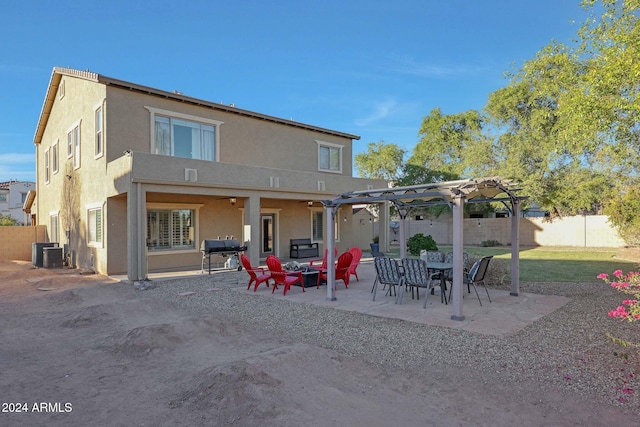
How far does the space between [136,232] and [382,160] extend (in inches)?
1234

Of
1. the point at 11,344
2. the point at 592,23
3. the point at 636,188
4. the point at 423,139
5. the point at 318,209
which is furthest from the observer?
the point at 423,139

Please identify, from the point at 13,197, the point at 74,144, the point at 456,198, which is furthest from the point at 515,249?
the point at 13,197

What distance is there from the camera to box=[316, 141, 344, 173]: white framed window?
68.3 feet

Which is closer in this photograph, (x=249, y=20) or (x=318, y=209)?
(x=249, y=20)

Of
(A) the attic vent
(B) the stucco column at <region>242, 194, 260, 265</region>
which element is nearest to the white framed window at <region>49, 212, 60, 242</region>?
(A) the attic vent

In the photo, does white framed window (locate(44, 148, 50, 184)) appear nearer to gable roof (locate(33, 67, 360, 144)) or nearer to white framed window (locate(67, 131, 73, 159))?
gable roof (locate(33, 67, 360, 144))

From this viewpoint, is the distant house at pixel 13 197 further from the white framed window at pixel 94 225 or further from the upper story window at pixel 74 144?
the white framed window at pixel 94 225

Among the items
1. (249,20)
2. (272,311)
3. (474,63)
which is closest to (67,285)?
(272,311)

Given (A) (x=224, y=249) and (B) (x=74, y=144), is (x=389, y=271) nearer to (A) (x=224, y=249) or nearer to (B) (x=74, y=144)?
(A) (x=224, y=249)

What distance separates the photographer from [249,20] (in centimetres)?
1564

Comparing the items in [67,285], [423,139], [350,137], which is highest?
[423,139]

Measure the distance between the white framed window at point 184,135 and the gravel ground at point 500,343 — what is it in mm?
7915

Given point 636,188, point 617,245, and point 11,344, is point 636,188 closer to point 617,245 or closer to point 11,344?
point 617,245

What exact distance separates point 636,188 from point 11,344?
81.8 ft
